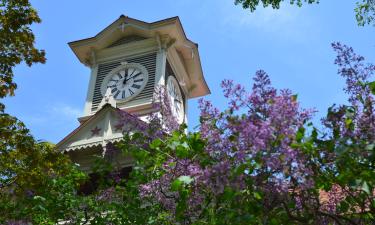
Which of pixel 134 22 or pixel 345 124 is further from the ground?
pixel 134 22

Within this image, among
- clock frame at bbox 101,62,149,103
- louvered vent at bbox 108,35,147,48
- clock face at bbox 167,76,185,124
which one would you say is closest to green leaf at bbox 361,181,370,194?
clock frame at bbox 101,62,149,103

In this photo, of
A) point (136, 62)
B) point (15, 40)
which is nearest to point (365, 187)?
point (15, 40)

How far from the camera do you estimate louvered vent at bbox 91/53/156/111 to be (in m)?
16.2

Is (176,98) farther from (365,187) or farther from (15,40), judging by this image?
(365,187)

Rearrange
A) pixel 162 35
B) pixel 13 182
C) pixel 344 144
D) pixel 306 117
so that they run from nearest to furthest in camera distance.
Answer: pixel 344 144
pixel 306 117
pixel 13 182
pixel 162 35

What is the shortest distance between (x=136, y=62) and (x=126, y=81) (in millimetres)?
949

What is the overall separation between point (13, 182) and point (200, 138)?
553 centimetres

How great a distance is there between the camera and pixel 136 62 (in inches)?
689

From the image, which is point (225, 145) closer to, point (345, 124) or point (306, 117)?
point (306, 117)

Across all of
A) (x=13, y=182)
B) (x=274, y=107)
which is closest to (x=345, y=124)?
(x=274, y=107)

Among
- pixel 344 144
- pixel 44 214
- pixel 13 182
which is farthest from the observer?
pixel 13 182

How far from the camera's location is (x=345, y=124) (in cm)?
415

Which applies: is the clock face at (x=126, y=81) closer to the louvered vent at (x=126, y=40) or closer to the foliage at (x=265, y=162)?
the louvered vent at (x=126, y=40)

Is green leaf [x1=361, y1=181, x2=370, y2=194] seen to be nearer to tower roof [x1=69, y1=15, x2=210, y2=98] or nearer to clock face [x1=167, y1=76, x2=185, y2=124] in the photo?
clock face [x1=167, y1=76, x2=185, y2=124]
